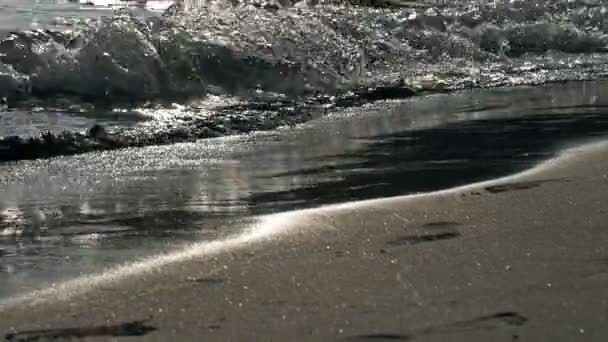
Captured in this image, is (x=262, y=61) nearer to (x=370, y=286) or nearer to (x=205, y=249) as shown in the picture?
(x=205, y=249)

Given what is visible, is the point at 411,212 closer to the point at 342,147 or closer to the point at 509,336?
the point at 509,336

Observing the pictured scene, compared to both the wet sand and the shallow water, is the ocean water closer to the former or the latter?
the shallow water

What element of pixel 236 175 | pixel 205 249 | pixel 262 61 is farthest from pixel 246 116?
pixel 205 249

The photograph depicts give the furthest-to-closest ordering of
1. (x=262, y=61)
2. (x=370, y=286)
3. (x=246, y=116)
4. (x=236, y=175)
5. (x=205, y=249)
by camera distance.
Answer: (x=262, y=61) → (x=246, y=116) → (x=236, y=175) → (x=205, y=249) → (x=370, y=286)

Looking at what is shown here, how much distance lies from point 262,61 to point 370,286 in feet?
21.6

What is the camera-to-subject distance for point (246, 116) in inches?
276

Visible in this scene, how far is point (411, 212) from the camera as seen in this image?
11.7ft

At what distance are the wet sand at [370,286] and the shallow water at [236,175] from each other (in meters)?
0.32

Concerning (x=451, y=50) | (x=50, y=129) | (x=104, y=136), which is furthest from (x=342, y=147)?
(x=451, y=50)

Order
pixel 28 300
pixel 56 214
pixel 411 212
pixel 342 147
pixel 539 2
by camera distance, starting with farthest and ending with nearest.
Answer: pixel 539 2, pixel 342 147, pixel 56 214, pixel 411 212, pixel 28 300

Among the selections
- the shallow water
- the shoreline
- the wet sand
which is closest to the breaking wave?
the shallow water

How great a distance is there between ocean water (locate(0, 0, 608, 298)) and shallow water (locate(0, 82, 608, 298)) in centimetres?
1

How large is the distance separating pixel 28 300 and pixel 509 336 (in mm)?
1312

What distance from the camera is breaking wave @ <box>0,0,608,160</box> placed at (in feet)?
24.0
